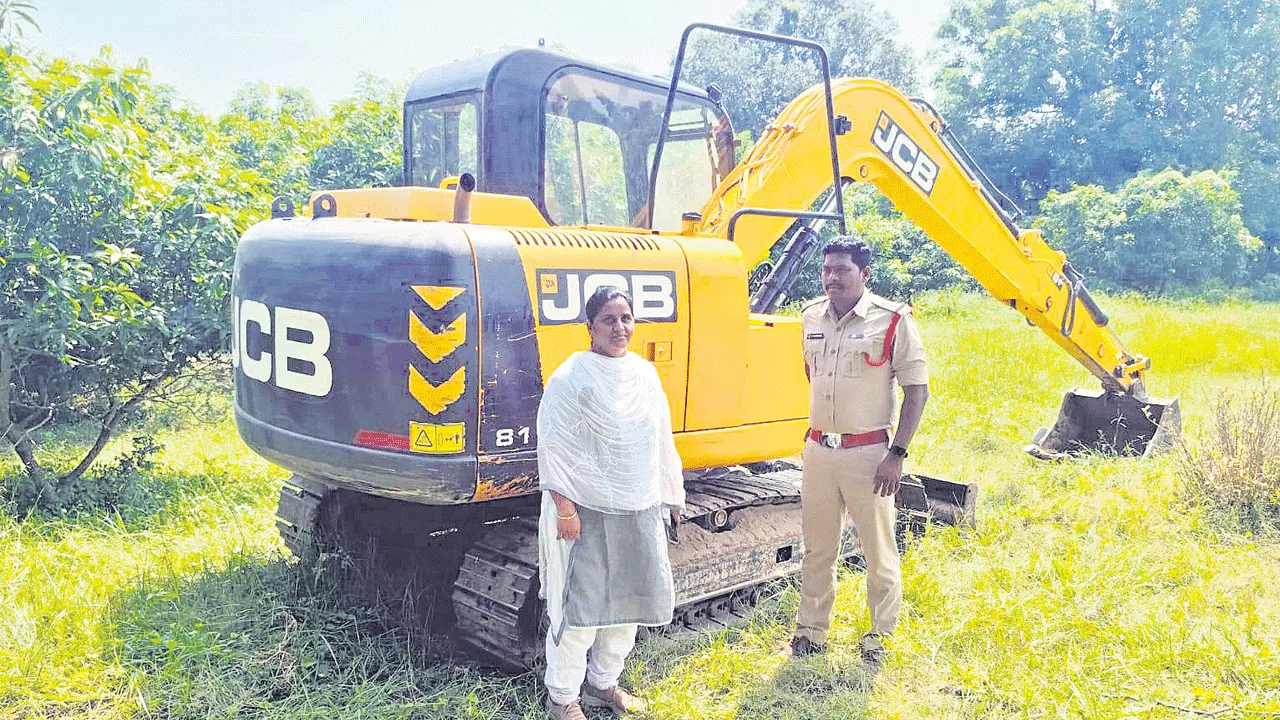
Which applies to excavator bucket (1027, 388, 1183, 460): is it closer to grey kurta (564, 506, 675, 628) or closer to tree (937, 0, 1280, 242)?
grey kurta (564, 506, 675, 628)

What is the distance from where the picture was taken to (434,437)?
3232mm

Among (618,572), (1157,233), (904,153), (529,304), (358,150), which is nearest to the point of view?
(618,572)

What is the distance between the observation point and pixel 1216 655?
12.2 ft

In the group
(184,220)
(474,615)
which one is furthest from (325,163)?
(474,615)

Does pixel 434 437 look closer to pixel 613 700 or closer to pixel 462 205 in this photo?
pixel 462 205

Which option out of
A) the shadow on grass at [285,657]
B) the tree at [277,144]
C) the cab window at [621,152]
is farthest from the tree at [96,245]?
the tree at [277,144]

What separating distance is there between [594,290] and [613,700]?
4.93 feet

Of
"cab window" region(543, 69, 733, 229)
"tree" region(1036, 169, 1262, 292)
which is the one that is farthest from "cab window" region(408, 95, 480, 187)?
"tree" region(1036, 169, 1262, 292)

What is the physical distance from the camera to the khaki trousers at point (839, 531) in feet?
12.1

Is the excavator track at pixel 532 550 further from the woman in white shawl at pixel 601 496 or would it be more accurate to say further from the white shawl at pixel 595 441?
the white shawl at pixel 595 441

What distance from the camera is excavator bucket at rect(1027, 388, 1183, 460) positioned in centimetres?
670

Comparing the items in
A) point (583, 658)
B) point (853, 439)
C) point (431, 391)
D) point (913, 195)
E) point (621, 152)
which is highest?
point (621, 152)

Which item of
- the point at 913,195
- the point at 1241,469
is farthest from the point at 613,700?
the point at 1241,469

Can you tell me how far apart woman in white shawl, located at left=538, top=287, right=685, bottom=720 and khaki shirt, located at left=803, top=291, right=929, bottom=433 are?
740mm
